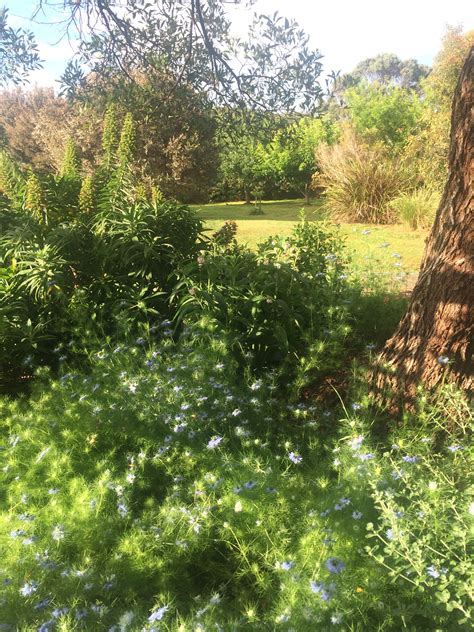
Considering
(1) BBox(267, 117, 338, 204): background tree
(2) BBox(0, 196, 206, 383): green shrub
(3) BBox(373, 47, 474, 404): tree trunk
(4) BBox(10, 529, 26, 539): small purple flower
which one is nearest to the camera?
(4) BBox(10, 529, 26, 539): small purple flower

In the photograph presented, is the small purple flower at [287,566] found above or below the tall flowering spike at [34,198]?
below

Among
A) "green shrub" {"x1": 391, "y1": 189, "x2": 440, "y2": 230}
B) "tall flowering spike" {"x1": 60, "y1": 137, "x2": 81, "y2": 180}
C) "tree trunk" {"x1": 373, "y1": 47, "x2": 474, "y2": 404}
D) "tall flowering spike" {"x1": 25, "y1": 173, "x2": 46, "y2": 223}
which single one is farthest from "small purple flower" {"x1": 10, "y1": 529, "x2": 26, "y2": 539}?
"green shrub" {"x1": 391, "y1": 189, "x2": 440, "y2": 230}

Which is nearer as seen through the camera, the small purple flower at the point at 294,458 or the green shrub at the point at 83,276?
the small purple flower at the point at 294,458

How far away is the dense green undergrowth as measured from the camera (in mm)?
1629

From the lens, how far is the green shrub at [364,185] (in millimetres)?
12219

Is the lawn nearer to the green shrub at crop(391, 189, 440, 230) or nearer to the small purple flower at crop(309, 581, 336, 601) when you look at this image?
the green shrub at crop(391, 189, 440, 230)

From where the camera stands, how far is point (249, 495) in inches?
82.1

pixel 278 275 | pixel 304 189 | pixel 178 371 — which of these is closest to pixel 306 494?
pixel 178 371

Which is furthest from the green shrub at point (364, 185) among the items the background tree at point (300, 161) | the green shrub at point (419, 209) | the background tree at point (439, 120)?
the background tree at point (300, 161)

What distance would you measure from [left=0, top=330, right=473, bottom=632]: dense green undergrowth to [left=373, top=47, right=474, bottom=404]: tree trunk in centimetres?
22

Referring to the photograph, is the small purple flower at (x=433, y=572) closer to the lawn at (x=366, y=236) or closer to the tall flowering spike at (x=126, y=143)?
the lawn at (x=366, y=236)

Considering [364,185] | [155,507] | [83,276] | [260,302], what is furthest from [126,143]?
[364,185]

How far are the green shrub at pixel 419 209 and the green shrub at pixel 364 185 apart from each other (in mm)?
1023

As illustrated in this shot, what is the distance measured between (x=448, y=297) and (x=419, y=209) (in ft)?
27.0
